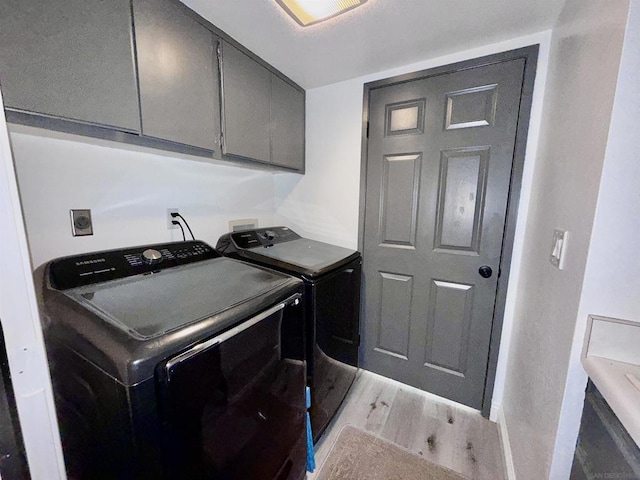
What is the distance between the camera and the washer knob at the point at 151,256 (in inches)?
44.2

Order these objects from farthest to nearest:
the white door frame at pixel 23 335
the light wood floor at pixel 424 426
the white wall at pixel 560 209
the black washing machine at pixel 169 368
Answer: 1. the light wood floor at pixel 424 426
2. the white wall at pixel 560 209
3. the black washing machine at pixel 169 368
4. the white door frame at pixel 23 335

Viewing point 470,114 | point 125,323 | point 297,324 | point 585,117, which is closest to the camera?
point 125,323

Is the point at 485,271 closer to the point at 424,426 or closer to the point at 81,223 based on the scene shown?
the point at 424,426

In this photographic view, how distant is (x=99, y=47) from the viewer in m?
0.83

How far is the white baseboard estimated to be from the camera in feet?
4.02

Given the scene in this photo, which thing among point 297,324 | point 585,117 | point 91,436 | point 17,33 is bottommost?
point 91,436

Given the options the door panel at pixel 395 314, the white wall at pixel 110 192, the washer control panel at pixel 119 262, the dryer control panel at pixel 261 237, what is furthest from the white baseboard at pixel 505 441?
the white wall at pixel 110 192

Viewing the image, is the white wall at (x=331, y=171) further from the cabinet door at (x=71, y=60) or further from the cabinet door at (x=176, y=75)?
the cabinet door at (x=71, y=60)

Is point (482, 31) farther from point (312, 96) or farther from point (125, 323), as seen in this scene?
point (125, 323)

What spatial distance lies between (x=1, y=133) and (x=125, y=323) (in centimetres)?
47

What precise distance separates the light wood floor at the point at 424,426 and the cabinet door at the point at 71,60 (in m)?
Result: 1.86

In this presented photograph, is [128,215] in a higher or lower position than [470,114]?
lower

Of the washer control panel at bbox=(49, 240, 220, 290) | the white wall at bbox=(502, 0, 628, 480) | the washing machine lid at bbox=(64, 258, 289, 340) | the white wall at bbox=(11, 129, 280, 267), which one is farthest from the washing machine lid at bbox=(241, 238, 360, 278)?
the white wall at bbox=(502, 0, 628, 480)

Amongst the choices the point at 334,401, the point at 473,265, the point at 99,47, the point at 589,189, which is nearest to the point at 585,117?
A: the point at 589,189
